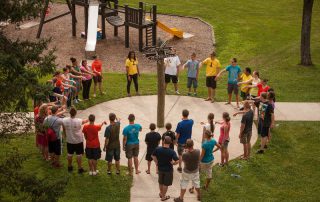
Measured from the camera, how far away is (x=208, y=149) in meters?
13.8

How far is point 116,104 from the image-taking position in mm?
19453

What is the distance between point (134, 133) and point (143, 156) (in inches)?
68.2

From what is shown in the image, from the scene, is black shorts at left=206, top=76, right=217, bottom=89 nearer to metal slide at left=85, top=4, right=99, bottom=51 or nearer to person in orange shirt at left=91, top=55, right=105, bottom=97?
person in orange shirt at left=91, top=55, right=105, bottom=97

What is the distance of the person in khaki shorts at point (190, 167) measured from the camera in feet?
42.6

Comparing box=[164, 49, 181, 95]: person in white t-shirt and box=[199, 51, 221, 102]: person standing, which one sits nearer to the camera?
box=[199, 51, 221, 102]: person standing

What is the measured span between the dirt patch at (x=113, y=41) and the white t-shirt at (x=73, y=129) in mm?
10223

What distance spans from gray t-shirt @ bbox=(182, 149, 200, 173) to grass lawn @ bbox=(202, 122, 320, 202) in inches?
43.3

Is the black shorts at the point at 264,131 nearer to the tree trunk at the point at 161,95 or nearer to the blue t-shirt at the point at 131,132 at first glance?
the tree trunk at the point at 161,95

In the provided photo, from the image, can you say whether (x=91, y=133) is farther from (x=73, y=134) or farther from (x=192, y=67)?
(x=192, y=67)

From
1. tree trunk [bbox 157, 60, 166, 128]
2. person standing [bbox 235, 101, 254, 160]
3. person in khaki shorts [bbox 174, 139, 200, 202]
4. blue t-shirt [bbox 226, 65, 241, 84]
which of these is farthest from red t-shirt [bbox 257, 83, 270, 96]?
person in khaki shorts [bbox 174, 139, 200, 202]

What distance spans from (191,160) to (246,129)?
2.86 meters

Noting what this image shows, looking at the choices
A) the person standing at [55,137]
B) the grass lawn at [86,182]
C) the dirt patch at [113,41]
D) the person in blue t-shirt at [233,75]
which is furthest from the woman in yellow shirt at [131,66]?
the person standing at [55,137]

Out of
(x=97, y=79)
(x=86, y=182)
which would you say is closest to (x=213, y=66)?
(x=97, y=79)

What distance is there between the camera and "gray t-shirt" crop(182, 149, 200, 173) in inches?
512
